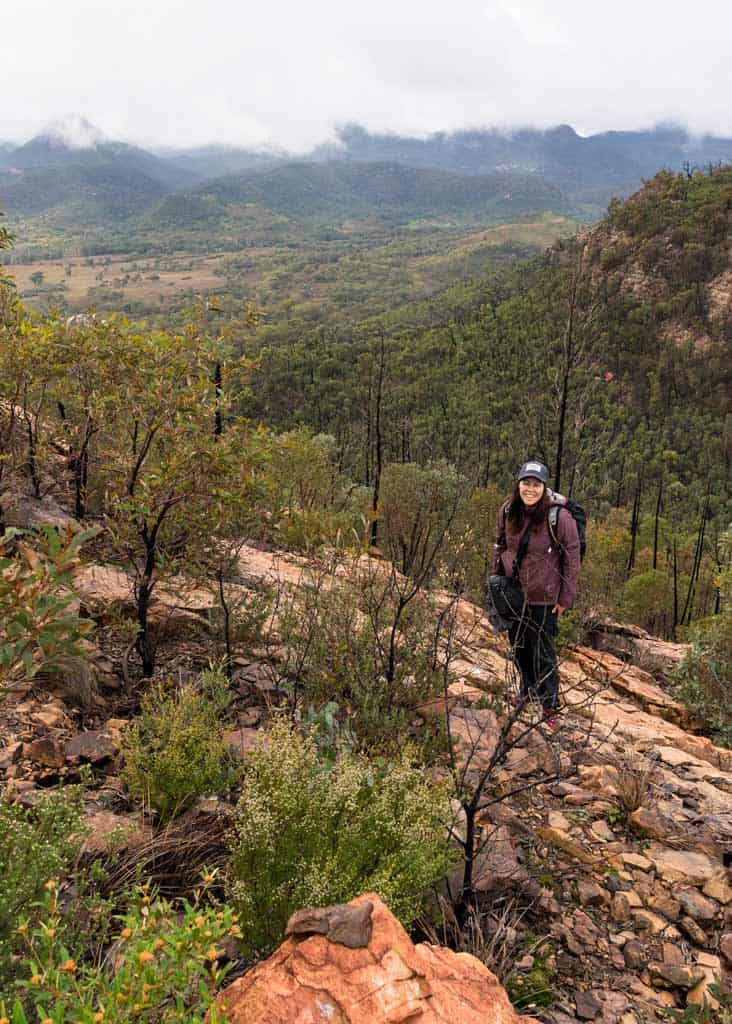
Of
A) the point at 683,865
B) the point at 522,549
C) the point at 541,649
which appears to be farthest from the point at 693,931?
the point at 522,549

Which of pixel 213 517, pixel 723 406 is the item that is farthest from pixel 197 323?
pixel 723 406

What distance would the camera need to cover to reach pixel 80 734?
10.2 feet

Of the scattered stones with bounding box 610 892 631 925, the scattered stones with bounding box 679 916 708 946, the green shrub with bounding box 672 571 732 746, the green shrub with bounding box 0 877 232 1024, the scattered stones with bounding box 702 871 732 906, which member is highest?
the green shrub with bounding box 0 877 232 1024

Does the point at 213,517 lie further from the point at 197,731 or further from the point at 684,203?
the point at 684,203

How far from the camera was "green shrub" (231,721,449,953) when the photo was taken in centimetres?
193

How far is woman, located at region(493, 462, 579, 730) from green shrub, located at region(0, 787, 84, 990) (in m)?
3.07

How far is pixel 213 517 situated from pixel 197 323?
55.3 inches

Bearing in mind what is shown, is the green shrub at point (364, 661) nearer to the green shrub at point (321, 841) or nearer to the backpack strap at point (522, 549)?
the backpack strap at point (522, 549)

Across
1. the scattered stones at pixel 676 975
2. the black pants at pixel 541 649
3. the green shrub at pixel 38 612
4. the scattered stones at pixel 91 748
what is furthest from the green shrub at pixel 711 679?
the green shrub at pixel 38 612

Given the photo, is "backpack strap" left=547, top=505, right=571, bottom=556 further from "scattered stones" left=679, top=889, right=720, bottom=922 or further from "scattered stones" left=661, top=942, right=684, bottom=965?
"scattered stones" left=661, top=942, right=684, bottom=965

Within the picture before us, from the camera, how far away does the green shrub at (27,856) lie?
1.60 meters

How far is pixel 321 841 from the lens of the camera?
207 centimetres

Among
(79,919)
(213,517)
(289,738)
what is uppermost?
(213,517)

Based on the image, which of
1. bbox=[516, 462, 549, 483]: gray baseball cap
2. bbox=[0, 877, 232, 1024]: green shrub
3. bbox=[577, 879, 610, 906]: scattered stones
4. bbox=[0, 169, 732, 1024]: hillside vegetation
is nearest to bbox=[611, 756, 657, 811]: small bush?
bbox=[0, 169, 732, 1024]: hillside vegetation
